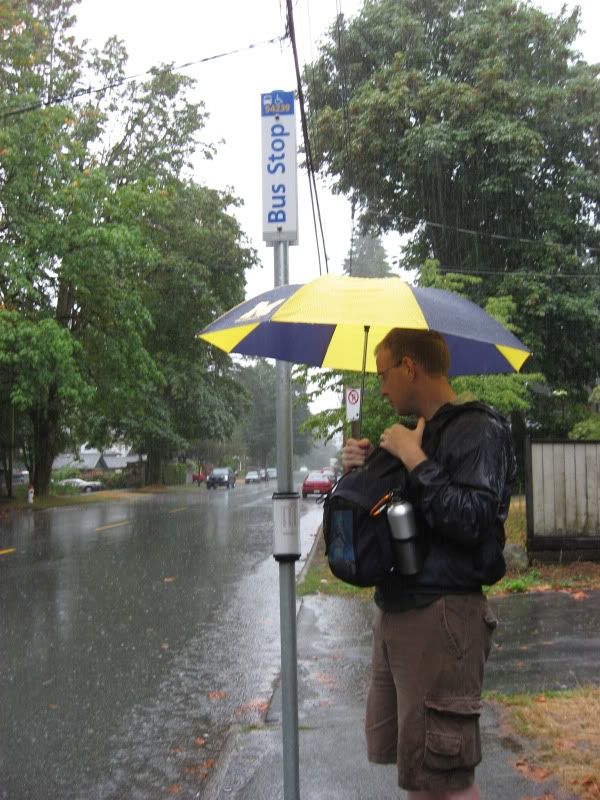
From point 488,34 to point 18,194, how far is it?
12.9 metres

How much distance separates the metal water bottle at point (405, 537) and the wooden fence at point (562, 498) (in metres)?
8.42

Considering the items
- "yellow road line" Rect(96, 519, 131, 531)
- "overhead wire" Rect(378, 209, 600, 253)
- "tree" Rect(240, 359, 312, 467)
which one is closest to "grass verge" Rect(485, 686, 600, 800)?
"yellow road line" Rect(96, 519, 131, 531)

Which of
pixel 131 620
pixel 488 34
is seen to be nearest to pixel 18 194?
pixel 488 34

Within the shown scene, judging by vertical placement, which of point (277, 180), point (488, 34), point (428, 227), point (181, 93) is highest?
point (181, 93)

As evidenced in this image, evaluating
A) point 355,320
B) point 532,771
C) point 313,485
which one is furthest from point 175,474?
point 355,320

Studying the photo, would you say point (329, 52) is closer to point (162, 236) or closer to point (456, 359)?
point (162, 236)

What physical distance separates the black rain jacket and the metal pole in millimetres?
716

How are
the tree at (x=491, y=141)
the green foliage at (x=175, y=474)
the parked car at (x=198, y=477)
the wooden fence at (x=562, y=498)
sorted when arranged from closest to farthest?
the wooden fence at (x=562, y=498), the tree at (x=491, y=141), the green foliage at (x=175, y=474), the parked car at (x=198, y=477)

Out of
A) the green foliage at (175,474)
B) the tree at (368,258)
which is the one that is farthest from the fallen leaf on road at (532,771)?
the tree at (368,258)

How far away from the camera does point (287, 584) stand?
342 centimetres

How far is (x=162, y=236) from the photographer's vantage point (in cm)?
3272

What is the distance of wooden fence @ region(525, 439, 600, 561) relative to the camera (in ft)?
35.0

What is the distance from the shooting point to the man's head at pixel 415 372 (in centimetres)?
290

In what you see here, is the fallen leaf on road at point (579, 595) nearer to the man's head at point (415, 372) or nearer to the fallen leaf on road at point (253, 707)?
the fallen leaf on road at point (253, 707)
